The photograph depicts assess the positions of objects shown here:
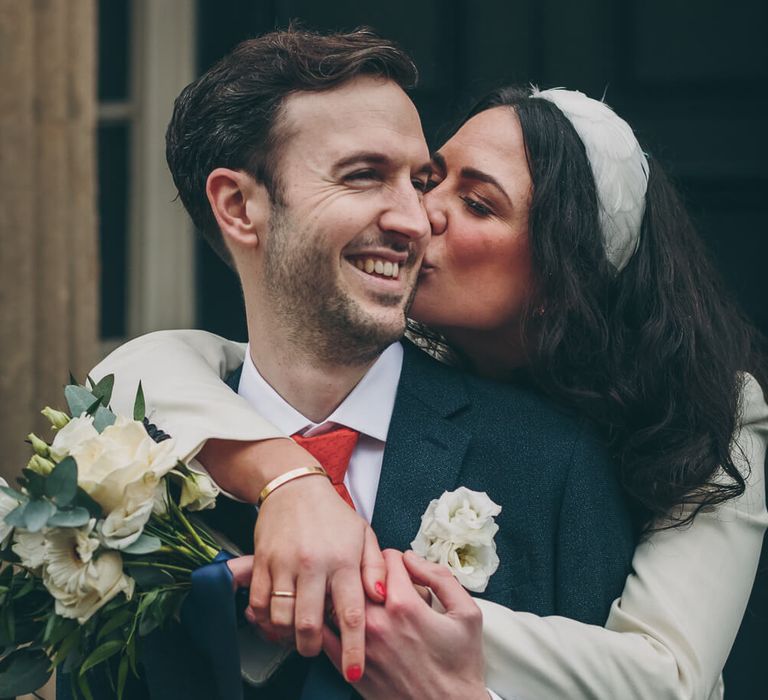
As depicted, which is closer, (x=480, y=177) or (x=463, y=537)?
(x=463, y=537)

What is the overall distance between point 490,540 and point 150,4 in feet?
7.88

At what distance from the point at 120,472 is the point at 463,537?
0.53 metres

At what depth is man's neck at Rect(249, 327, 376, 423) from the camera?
2189 millimetres

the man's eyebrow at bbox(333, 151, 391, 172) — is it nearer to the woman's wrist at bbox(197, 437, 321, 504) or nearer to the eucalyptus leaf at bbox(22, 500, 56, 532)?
the woman's wrist at bbox(197, 437, 321, 504)

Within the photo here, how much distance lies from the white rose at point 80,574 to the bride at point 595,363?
26cm

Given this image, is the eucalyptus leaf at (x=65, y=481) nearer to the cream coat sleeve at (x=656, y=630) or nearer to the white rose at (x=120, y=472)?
the white rose at (x=120, y=472)

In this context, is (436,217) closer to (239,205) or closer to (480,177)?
(480,177)

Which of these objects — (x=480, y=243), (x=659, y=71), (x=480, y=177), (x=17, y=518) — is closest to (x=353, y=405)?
(x=480, y=243)

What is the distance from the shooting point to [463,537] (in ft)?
6.23

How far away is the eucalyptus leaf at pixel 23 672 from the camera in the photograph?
1.83 meters

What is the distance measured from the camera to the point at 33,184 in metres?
3.29

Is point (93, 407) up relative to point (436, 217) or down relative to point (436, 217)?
down

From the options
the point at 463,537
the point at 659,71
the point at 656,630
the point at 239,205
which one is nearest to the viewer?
the point at 463,537

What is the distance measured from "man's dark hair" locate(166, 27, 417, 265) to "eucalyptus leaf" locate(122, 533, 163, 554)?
0.68 m
